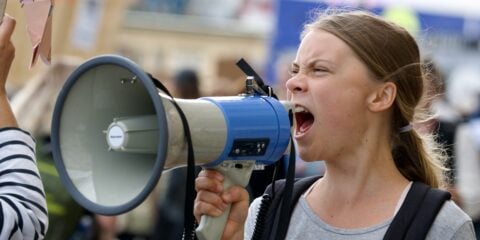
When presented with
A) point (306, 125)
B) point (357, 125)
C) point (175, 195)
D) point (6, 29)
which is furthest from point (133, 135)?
point (175, 195)

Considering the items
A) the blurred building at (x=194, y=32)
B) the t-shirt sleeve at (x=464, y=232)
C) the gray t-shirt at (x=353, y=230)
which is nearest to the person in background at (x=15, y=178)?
the gray t-shirt at (x=353, y=230)

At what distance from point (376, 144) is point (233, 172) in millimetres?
472

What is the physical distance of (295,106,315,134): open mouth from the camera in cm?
262

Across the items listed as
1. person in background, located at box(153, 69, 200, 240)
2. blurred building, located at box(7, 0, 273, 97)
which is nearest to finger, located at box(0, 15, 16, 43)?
person in background, located at box(153, 69, 200, 240)

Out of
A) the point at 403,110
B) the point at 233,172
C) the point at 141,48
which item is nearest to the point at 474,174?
the point at 403,110

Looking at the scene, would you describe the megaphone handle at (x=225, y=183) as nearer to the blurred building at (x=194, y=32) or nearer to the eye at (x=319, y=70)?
the eye at (x=319, y=70)

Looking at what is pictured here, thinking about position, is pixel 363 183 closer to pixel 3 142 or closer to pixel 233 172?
pixel 233 172

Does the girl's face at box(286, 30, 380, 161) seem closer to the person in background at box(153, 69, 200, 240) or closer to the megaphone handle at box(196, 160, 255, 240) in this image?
the megaphone handle at box(196, 160, 255, 240)

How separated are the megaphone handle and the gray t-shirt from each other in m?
0.29

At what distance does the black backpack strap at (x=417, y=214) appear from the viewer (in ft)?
8.04

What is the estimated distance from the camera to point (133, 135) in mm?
2289

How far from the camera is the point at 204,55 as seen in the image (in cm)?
3906

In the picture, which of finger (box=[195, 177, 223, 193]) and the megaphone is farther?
finger (box=[195, 177, 223, 193])

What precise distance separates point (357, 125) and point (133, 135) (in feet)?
2.05
